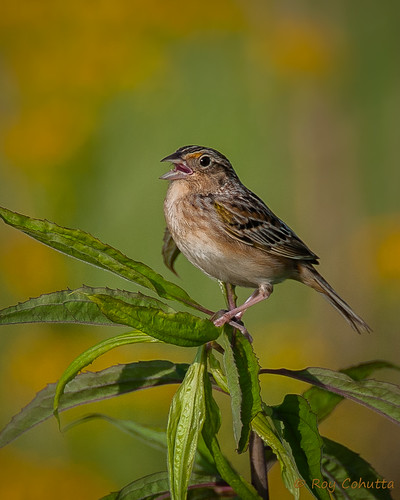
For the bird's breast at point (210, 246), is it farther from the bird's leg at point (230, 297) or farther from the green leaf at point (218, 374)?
the green leaf at point (218, 374)

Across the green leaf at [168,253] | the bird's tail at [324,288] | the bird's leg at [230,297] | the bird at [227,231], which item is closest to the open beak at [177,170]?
the bird at [227,231]

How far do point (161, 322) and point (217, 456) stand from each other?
0.86 feet

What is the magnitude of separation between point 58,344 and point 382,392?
107 inches

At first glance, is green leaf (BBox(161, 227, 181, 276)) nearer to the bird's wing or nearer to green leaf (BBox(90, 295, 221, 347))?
green leaf (BBox(90, 295, 221, 347))

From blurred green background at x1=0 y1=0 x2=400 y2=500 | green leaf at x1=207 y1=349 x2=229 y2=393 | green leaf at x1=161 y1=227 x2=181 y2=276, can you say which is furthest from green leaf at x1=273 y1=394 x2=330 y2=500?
blurred green background at x1=0 y1=0 x2=400 y2=500

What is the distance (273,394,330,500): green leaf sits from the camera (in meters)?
1.27

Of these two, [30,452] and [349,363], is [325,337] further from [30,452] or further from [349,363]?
[30,452]

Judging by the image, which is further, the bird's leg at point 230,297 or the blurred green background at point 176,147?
the blurred green background at point 176,147

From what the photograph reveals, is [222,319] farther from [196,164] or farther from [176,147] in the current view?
[176,147]

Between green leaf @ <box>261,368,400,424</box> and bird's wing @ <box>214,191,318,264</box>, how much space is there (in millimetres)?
1274

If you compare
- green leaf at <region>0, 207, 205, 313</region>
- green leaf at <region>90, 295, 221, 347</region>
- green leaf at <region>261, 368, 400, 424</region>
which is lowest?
green leaf at <region>261, 368, 400, 424</region>

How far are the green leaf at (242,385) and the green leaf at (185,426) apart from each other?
58 millimetres

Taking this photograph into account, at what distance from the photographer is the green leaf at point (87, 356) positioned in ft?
4.27

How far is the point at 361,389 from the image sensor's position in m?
1.37
